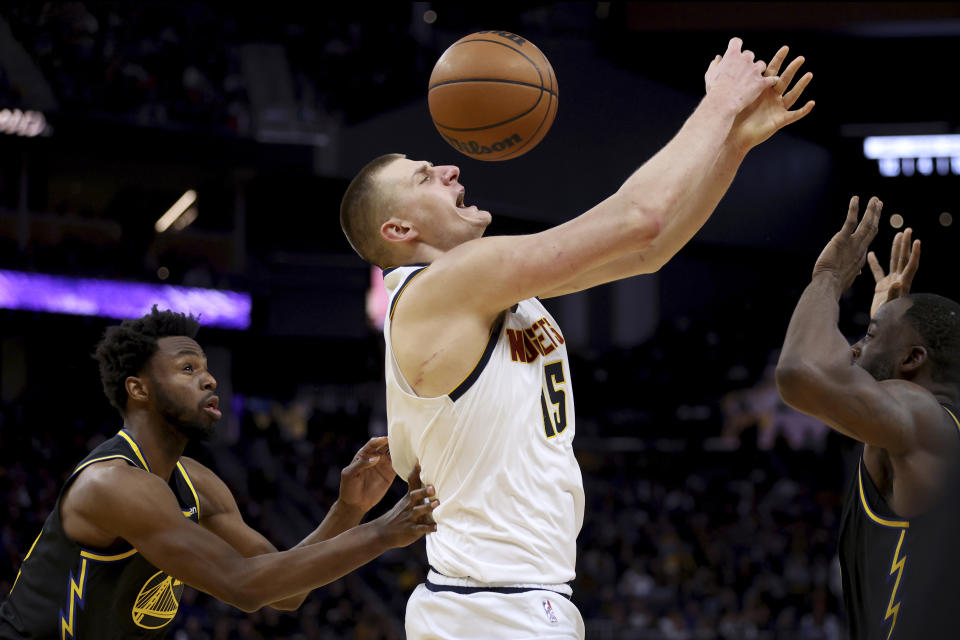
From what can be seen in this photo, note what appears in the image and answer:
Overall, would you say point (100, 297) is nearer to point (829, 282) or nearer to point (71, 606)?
point (71, 606)

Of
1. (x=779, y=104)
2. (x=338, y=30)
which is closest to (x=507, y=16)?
(x=338, y=30)

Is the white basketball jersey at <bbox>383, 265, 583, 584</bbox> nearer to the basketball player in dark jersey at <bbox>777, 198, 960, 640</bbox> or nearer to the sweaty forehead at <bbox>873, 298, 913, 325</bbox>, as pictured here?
the basketball player in dark jersey at <bbox>777, 198, 960, 640</bbox>

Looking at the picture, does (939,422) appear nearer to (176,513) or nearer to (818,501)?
(176,513)

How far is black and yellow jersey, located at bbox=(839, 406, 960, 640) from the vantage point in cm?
280

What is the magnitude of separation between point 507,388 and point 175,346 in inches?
71.9

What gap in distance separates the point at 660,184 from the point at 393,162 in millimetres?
887

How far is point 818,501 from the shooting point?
17.1 meters

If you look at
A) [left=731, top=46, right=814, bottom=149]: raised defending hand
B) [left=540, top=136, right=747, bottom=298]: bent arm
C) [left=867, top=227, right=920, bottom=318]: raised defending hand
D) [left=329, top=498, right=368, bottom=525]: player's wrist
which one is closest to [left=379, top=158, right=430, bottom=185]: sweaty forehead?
[left=540, top=136, right=747, bottom=298]: bent arm

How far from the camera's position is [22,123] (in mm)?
16000

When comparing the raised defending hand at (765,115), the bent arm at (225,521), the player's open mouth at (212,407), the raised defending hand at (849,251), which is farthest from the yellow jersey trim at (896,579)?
the player's open mouth at (212,407)

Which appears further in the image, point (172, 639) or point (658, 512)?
point (658, 512)

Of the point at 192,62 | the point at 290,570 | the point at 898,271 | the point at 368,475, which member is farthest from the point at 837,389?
the point at 192,62

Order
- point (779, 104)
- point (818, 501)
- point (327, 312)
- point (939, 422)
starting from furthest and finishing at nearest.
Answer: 1. point (327, 312)
2. point (818, 501)
3. point (779, 104)
4. point (939, 422)

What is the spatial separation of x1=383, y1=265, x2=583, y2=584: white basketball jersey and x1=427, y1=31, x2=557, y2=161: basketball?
85cm
